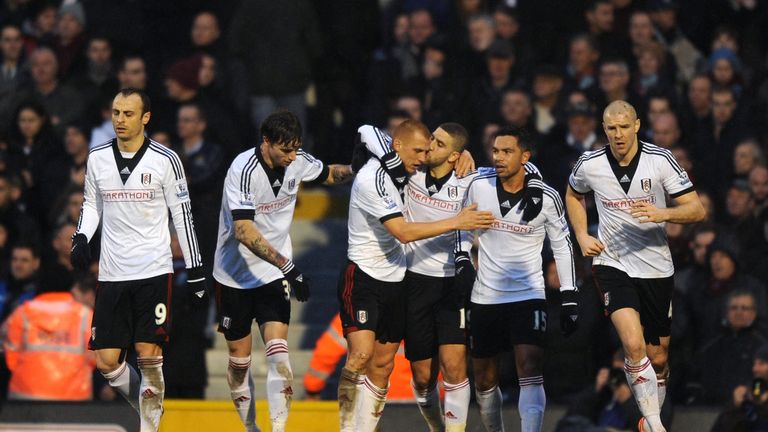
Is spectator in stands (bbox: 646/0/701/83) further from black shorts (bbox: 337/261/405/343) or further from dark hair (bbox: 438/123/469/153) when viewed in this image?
black shorts (bbox: 337/261/405/343)

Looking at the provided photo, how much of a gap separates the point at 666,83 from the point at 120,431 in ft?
20.5

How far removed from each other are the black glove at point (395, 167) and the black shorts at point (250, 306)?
3.71ft

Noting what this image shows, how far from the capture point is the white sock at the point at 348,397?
12203 mm

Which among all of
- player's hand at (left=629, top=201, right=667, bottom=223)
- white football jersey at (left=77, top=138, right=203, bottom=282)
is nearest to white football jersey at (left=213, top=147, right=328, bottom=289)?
white football jersey at (left=77, top=138, right=203, bottom=282)

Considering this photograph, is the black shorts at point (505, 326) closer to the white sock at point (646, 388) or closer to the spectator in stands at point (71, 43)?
the white sock at point (646, 388)

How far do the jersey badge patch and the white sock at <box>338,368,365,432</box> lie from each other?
1.23ft

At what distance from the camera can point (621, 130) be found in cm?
1190

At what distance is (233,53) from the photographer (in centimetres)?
1759

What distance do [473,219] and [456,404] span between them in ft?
5.16

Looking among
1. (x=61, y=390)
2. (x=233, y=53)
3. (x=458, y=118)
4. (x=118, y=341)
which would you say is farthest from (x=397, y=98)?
(x=118, y=341)

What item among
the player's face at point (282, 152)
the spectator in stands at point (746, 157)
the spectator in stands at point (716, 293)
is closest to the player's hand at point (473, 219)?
the player's face at point (282, 152)

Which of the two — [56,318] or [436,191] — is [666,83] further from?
[56,318]

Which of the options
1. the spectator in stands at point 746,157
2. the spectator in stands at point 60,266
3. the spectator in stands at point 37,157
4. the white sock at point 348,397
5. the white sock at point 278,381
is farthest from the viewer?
the spectator in stands at point 37,157

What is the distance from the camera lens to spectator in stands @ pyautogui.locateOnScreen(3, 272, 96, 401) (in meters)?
14.5
